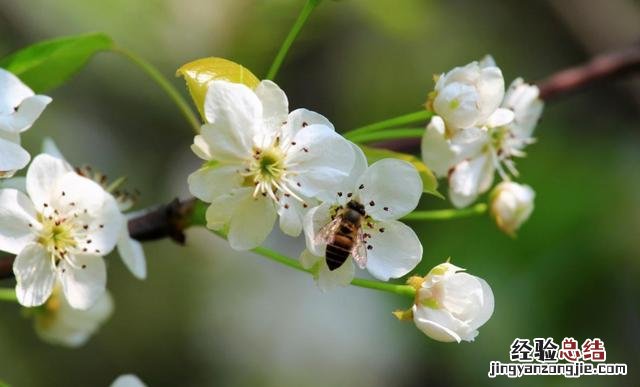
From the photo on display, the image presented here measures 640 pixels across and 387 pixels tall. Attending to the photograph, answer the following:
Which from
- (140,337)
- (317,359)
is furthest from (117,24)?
(317,359)

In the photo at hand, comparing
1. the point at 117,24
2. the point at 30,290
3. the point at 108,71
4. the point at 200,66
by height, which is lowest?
the point at 30,290

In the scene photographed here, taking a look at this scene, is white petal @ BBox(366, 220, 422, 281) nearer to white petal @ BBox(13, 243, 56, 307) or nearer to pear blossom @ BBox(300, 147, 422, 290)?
pear blossom @ BBox(300, 147, 422, 290)

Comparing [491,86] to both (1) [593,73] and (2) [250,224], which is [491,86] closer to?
(2) [250,224]

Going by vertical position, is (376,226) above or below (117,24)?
below

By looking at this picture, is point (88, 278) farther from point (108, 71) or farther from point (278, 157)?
point (108, 71)

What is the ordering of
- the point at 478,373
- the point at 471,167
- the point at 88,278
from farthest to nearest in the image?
the point at 478,373
the point at 471,167
the point at 88,278

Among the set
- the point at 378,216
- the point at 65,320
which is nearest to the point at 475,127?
the point at 378,216

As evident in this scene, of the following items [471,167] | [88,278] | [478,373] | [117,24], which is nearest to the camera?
[88,278]
